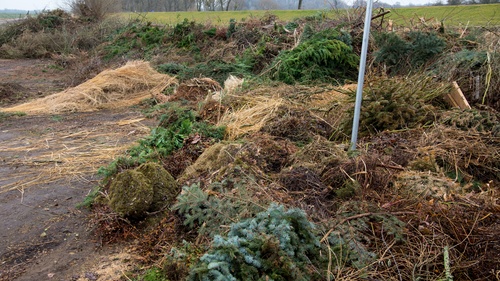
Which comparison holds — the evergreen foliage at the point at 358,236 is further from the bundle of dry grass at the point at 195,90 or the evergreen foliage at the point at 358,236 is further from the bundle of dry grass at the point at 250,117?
the bundle of dry grass at the point at 195,90

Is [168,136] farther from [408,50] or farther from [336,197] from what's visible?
[408,50]

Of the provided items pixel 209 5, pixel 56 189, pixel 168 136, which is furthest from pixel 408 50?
pixel 209 5

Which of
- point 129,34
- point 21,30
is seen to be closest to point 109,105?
point 129,34

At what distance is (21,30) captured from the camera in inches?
878

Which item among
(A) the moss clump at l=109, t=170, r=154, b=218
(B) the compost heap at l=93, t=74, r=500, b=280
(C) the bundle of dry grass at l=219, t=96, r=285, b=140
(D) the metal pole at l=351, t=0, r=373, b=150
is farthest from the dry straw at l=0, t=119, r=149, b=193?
(D) the metal pole at l=351, t=0, r=373, b=150

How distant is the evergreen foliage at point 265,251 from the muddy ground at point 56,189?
1258mm

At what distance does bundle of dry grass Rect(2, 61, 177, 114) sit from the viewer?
931cm

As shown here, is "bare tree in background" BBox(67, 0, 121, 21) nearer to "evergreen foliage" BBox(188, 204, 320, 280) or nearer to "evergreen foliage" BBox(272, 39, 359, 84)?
"evergreen foliage" BBox(272, 39, 359, 84)

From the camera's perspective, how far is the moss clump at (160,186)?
13.3 feet

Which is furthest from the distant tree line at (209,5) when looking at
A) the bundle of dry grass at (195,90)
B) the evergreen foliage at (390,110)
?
the evergreen foliage at (390,110)

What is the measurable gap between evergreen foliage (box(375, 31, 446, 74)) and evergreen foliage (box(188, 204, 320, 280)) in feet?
22.8

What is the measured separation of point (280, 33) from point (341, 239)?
11971 millimetres

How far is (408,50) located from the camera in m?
8.91

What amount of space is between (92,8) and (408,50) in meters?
21.4
